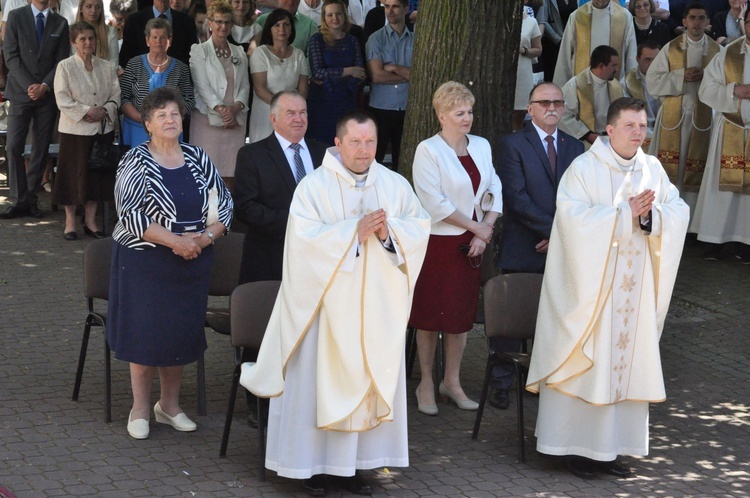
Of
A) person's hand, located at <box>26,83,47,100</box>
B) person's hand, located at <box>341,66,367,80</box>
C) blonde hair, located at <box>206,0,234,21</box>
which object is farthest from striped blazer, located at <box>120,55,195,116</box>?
person's hand, located at <box>341,66,367,80</box>

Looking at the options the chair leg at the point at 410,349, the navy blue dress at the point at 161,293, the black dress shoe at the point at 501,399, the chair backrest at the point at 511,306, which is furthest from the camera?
the chair leg at the point at 410,349

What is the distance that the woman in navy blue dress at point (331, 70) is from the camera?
1158 centimetres

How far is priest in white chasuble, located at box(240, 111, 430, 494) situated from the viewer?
5.96 metres

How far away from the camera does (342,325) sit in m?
5.97

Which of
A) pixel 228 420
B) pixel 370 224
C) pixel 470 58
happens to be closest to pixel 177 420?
pixel 228 420

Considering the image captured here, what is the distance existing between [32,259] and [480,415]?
5.29 m

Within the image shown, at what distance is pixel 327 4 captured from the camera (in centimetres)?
1161

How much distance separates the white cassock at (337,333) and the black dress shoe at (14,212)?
6711 millimetres

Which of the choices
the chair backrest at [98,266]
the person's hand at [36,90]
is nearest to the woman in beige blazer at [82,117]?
the person's hand at [36,90]

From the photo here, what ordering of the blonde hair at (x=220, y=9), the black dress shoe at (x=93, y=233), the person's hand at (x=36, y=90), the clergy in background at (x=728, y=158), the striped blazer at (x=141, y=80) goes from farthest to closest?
the person's hand at (x=36, y=90) < the black dress shoe at (x=93, y=233) < the clergy in background at (x=728, y=158) < the blonde hair at (x=220, y=9) < the striped blazer at (x=141, y=80)

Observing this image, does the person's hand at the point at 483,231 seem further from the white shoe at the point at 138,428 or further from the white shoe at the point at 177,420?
the white shoe at the point at 138,428

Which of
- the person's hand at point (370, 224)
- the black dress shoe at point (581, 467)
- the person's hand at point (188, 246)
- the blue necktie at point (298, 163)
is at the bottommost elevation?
the black dress shoe at point (581, 467)

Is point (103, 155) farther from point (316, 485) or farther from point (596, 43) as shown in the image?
point (316, 485)

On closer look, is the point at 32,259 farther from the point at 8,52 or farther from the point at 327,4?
the point at 327,4
